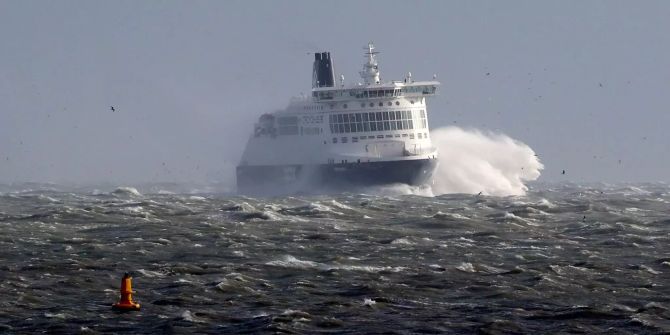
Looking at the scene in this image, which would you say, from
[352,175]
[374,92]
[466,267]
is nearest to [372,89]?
[374,92]

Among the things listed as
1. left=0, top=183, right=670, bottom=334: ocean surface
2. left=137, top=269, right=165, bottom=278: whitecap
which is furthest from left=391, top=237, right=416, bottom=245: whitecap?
left=137, top=269, right=165, bottom=278: whitecap

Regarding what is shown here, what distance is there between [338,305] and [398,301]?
5.96 ft

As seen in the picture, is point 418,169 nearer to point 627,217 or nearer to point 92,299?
point 627,217

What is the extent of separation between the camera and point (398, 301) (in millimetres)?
31406

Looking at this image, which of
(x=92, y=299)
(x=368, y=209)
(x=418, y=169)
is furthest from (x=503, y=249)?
(x=418, y=169)

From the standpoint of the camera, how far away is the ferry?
9044 cm

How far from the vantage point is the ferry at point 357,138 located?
90.4 m

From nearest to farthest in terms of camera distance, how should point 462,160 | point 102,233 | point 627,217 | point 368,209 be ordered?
1. point 102,233
2. point 627,217
3. point 368,209
4. point 462,160

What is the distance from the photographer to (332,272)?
1443 inches

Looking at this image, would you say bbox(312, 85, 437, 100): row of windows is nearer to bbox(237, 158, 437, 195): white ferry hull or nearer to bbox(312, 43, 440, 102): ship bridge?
bbox(312, 43, 440, 102): ship bridge

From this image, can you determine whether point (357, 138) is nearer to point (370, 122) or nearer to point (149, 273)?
point (370, 122)

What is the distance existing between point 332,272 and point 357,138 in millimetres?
56151

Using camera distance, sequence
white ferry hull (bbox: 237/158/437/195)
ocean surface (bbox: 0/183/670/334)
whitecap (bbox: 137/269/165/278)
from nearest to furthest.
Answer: ocean surface (bbox: 0/183/670/334), whitecap (bbox: 137/269/165/278), white ferry hull (bbox: 237/158/437/195)

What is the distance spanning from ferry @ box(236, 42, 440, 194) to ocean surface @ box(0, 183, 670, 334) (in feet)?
95.4
